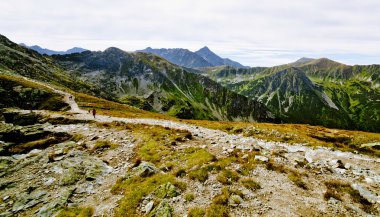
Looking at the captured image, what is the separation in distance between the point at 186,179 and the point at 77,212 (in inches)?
265

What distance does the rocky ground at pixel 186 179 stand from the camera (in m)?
12.1

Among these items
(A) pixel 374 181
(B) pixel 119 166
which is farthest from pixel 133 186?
(A) pixel 374 181

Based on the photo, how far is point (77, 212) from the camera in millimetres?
12719

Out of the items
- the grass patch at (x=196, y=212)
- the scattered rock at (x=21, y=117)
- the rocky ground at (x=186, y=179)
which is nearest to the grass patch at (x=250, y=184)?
the rocky ground at (x=186, y=179)

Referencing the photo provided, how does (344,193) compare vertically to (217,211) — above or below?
above

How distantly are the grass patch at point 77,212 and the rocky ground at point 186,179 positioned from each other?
0.23 feet

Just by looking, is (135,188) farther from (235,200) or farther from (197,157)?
(235,200)

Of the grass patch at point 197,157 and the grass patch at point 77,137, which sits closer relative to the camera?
the grass patch at point 197,157

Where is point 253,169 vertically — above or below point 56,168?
above

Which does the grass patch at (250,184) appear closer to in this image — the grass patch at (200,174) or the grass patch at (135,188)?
the grass patch at (200,174)

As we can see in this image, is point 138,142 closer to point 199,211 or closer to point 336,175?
point 199,211

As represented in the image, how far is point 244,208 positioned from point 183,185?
403cm

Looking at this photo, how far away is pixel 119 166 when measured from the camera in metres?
18.7

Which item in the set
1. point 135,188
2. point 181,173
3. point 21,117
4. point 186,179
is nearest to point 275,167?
point 186,179
